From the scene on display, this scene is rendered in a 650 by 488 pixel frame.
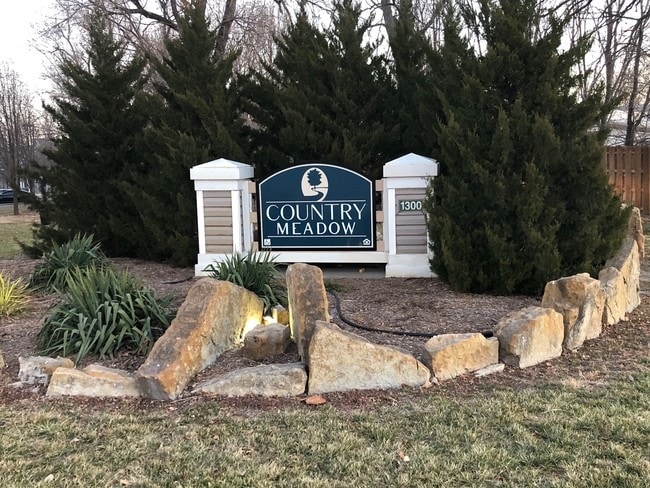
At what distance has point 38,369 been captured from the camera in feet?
13.3

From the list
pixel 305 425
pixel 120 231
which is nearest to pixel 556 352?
pixel 305 425

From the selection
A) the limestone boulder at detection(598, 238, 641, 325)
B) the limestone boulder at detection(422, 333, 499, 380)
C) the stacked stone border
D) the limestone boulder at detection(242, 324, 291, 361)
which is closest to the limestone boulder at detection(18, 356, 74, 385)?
the stacked stone border

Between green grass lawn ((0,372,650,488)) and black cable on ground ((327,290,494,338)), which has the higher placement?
black cable on ground ((327,290,494,338))

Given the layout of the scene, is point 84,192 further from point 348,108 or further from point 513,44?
point 513,44

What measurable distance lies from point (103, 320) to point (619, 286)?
4217 mm

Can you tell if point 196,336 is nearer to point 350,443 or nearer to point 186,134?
point 350,443

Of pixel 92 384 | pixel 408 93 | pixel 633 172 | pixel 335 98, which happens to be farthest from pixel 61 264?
pixel 633 172

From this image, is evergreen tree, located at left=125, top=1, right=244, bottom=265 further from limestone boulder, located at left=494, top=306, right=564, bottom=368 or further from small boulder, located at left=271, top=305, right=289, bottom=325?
limestone boulder, located at left=494, top=306, right=564, bottom=368

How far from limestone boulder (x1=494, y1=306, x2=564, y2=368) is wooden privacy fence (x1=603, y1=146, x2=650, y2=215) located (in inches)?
501

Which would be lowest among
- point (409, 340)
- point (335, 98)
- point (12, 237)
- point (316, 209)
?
point (409, 340)

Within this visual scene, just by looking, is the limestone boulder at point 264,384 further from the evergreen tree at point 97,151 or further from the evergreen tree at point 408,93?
the evergreen tree at point 97,151

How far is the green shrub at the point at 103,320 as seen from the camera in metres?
4.45

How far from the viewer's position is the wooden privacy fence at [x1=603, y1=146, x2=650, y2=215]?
15422 mm

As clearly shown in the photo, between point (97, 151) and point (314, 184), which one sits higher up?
point (97, 151)
